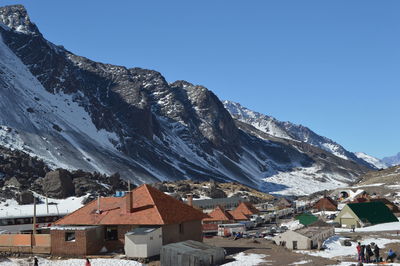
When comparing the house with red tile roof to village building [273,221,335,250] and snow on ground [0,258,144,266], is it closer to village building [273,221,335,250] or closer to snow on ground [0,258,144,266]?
snow on ground [0,258,144,266]

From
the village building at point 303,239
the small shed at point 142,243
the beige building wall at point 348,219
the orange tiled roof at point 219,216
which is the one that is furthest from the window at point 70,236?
the beige building wall at point 348,219

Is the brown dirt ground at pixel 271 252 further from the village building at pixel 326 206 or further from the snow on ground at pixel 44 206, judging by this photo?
the snow on ground at pixel 44 206

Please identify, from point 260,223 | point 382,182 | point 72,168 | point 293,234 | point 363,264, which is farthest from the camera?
point 72,168

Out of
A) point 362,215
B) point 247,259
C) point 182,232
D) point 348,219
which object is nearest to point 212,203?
point 348,219

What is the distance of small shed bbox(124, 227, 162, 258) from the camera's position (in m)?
39.3

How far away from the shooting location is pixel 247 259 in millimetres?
39406

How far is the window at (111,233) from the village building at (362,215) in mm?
33765

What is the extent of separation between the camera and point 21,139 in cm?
18388

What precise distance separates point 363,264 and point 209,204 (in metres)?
94.7

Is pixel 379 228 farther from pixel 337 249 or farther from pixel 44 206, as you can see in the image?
pixel 44 206

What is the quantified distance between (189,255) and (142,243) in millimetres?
5687

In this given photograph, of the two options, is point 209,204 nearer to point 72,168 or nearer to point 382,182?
point 382,182

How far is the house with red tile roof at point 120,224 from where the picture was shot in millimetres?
41531

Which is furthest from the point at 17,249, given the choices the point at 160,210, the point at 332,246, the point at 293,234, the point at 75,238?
the point at 332,246
